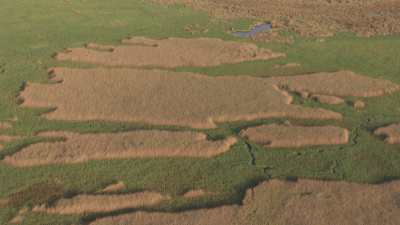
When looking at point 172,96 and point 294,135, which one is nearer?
point 294,135

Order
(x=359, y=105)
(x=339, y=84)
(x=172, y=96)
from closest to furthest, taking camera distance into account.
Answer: (x=359, y=105)
(x=172, y=96)
(x=339, y=84)

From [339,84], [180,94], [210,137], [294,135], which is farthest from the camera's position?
[339,84]

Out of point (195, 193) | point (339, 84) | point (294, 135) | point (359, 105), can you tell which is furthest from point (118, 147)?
point (339, 84)

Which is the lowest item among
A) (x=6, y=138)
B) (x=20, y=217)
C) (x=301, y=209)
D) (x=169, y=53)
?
(x=20, y=217)

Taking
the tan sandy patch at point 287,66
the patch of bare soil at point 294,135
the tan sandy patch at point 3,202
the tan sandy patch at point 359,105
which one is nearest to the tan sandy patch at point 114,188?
the tan sandy patch at point 3,202

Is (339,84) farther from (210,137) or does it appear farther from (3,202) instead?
(3,202)

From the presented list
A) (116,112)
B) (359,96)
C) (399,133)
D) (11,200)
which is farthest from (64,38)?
(399,133)

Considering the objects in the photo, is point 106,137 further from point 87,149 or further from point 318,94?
point 318,94
